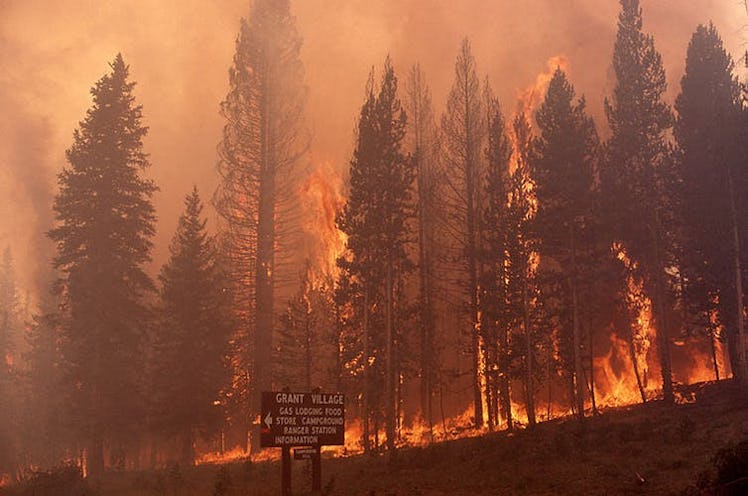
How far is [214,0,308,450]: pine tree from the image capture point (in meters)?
40.4

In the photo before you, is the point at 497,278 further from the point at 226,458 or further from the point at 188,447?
the point at 188,447

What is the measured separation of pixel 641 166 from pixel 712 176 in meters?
3.87

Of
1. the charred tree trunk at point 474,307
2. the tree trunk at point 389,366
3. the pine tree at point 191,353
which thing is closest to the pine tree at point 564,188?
the charred tree trunk at point 474,307

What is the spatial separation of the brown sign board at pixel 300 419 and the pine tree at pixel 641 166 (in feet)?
69.9

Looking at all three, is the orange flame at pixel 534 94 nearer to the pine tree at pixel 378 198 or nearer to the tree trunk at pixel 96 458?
the pine tree at pixel 378 198

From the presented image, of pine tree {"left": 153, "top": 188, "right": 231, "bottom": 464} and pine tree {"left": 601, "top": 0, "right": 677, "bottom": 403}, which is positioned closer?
pine tree {"left": 601, "top": 0, "right": 677, "bottom": 403}

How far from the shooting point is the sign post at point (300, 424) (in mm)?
18953

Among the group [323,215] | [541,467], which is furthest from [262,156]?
[541,467]

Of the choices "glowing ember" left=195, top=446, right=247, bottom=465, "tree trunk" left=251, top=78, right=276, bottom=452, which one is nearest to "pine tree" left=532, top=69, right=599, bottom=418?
"tree trunk" left=251, top=78, right=276, bottom=452

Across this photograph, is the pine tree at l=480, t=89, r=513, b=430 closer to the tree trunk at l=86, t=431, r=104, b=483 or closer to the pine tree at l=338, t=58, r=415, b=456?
the pine tree at l=338, t=58, r=415, b=456

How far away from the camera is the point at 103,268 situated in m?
35.4

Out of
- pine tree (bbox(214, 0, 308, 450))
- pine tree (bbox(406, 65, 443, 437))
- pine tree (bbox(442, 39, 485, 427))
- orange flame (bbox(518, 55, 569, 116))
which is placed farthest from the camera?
orange flame (bbox(518, 55, 569, 116))

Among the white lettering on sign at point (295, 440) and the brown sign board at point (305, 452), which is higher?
the white lettering on sign at point (295, 440)

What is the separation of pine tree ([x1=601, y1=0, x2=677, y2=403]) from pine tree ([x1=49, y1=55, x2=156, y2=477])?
2609cm
